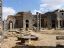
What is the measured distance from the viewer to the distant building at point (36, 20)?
177ft

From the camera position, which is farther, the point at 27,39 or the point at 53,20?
the point at 53,20

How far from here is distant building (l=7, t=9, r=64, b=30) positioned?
53844 millimetres

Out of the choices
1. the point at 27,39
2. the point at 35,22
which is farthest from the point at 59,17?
the point at 27,39

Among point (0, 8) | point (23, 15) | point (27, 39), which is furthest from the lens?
point (23, 15)

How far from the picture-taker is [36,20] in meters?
53.7

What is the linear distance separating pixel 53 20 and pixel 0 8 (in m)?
41.3

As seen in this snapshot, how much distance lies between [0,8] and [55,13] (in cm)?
4088

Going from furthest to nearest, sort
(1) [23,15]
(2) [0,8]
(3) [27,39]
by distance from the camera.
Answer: (1) [23,15] → (3) [27,39] → (2) [0,8]

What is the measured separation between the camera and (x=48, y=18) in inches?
2205

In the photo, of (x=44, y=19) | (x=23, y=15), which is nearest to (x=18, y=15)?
(x=23, y=15)

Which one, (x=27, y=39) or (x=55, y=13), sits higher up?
(x=55, y=13)

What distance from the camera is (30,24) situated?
54219 mm

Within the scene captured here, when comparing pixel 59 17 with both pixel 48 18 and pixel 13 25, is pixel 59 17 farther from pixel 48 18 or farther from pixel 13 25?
pixel 13 25

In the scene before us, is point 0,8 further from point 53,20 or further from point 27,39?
point 53,20
